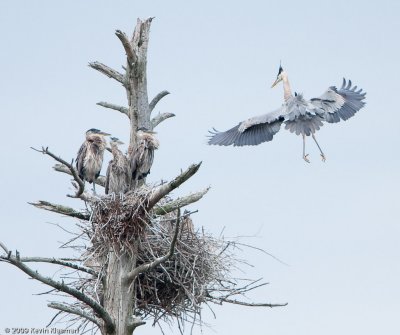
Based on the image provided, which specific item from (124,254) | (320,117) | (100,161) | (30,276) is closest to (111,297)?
(124,254)

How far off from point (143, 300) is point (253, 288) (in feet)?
3.57

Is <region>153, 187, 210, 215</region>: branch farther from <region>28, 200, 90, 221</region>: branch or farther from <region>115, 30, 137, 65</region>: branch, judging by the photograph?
<region>115, 30, 137, 65</region>: branch

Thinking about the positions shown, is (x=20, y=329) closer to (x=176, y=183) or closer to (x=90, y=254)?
(x=90, y=254)

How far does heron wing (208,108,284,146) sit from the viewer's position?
48.7 feet

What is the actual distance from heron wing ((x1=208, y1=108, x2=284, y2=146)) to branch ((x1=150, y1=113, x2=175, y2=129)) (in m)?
2.81

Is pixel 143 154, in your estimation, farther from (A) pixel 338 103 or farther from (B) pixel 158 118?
(A) pixel 338 103

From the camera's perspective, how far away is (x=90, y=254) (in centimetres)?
1025

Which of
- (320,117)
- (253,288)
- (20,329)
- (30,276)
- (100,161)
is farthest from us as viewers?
(320,117)

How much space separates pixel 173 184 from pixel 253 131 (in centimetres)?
615

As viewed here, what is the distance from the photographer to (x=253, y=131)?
15.1 metres

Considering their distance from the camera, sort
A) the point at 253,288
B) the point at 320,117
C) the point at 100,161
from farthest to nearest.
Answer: the point at 320,117
the point at 100,161
the point at 253,288

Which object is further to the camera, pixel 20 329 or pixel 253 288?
pixel 253 288

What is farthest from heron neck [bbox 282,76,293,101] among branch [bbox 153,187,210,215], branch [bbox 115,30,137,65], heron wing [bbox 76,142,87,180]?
branch [bbox 153,187,210,215]

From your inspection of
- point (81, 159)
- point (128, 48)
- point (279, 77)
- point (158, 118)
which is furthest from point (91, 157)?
point (279, 77)
